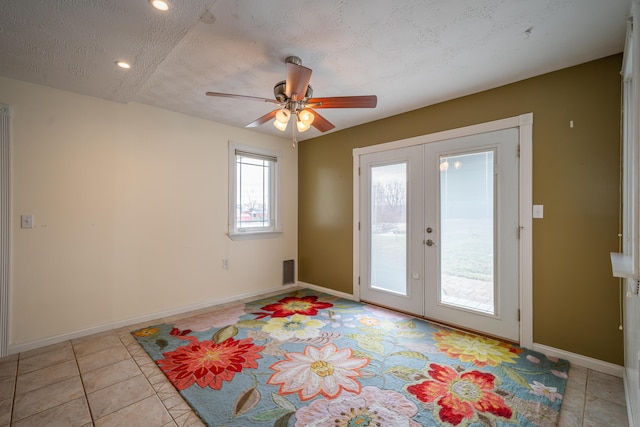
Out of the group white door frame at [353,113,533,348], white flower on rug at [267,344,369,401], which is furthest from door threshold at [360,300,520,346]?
white flower on rug at [267,344,369,401]

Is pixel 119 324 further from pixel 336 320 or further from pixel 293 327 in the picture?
pixel 336 320

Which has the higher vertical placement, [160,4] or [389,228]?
[160,4]

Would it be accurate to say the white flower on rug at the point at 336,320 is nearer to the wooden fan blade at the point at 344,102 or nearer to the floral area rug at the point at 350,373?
the floral area rug at the point at 350,373

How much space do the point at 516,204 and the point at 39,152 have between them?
14.9ft

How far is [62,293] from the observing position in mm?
2779

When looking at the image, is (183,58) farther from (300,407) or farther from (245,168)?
(300,407)

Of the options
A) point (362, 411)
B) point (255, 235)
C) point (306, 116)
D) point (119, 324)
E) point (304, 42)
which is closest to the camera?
point (362, 411)

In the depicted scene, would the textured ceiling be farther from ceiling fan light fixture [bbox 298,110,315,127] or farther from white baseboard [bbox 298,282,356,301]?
white baseboard [bbox 298,282,356,301]

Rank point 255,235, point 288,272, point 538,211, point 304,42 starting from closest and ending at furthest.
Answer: point 304,42 < point 538,211 < point 255,235 < point 288,272

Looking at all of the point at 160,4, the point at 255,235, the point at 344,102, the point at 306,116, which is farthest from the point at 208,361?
the point at 160,4

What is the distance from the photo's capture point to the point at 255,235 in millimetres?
4316

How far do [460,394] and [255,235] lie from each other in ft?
10.5

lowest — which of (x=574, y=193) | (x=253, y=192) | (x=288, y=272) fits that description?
(x=288, y=272)

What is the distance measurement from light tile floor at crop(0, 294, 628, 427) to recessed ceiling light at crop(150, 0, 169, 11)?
2.46 metres
